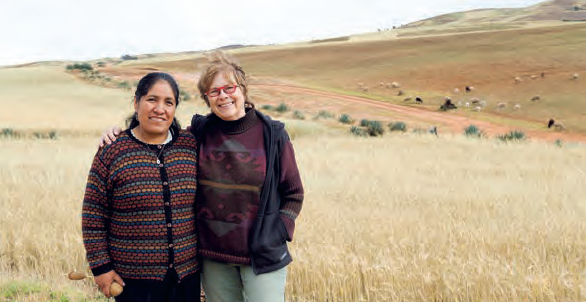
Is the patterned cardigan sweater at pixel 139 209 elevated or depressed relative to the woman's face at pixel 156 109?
depressed

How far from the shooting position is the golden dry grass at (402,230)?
3941 millimetres

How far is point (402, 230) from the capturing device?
5359 mm

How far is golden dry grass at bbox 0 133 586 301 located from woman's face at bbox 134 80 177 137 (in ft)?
6.63

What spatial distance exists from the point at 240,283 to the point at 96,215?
90 cm

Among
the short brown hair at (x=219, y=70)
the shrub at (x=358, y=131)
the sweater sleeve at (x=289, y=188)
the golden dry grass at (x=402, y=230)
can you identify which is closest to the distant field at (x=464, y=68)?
the shrub at (x=358, y=131)

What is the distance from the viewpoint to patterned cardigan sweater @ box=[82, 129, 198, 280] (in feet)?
8.81

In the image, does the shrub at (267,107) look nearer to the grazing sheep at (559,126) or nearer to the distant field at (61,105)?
the distant field at (61,105)

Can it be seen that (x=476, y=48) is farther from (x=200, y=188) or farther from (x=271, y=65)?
(x=200, y=188)

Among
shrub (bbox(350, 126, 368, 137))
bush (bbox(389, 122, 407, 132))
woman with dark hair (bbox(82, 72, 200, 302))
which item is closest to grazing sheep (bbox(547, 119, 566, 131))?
bush (bbox(389, 122, 407, 132))

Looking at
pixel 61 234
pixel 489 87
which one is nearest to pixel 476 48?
pixel 489 87

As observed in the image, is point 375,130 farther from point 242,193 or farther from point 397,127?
point 242,193

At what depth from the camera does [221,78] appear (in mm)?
2850

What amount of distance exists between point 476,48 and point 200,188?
58.5 meters

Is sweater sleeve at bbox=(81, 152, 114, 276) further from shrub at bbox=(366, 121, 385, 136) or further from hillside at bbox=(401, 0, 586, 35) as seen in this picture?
hillside at bbox=(401, 0, 586, 35)
